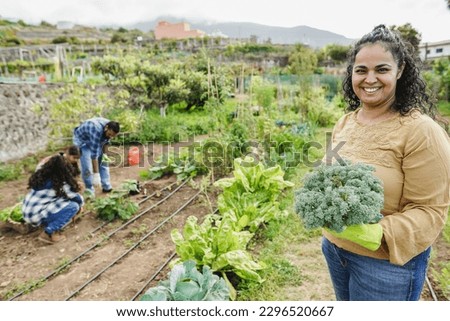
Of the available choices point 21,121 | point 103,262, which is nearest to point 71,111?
point 21,121

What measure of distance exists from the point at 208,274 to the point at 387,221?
1329mm

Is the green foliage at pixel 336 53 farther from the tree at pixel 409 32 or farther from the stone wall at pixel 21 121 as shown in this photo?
the tree at pixel 409 32

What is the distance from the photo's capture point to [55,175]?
12.7 ft

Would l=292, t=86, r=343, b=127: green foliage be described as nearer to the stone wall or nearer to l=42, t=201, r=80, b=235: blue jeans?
the stone wall

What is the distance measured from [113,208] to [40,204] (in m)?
0.86

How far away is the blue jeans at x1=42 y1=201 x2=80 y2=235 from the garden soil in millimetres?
189

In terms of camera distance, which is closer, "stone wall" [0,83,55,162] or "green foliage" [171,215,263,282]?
"green foliage" [171,215,263,282]

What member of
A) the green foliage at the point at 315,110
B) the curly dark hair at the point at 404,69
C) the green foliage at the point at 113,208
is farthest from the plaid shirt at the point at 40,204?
the green foliage at the point at 315,110

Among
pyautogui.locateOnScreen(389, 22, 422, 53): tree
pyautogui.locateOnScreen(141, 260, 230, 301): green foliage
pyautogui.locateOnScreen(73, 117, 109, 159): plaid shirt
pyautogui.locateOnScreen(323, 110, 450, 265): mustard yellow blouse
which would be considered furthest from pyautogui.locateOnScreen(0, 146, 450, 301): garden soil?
pyautogui.locateOnScreen(389, 22, 422, 53): tree

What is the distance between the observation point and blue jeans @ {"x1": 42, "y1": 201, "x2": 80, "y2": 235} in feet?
12.9

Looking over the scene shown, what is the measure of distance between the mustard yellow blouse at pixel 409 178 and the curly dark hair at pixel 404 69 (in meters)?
0.08

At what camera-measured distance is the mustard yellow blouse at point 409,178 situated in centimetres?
117

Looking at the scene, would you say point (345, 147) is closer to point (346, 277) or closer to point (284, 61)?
point (346, 277)

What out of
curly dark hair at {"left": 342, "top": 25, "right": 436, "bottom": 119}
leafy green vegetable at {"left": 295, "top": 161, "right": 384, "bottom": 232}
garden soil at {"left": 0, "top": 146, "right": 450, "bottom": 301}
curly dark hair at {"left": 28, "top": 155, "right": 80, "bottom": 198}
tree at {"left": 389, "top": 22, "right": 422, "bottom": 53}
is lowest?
garden soil at {"left": 0, "top": 146, "right": 450, "bottom": 301}
